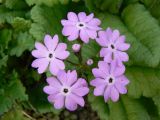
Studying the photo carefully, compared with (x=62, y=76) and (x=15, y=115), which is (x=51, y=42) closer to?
(x=62, y=76)

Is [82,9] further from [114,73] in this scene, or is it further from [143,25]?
[114,73]

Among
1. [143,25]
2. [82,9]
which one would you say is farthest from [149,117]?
[82,9]

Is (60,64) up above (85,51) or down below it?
above

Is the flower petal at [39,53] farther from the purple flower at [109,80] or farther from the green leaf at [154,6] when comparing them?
the green leaf at [154,6]

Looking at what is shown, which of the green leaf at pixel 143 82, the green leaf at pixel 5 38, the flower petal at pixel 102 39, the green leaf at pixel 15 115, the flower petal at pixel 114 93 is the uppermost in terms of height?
the flower petal at pixel 102 39

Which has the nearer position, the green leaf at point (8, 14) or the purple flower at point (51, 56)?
the purple flower at point (51, 56)

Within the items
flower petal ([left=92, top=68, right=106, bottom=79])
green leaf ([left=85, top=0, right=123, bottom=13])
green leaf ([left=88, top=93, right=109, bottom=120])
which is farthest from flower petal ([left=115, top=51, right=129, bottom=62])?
green leaf ([left=85, top=0, right=123, bottom=13])

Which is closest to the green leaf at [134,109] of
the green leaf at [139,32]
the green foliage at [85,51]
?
→ the green foliage at [85,51]

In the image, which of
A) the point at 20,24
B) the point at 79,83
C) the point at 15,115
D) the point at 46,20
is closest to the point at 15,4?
the point at 20,24
